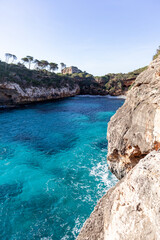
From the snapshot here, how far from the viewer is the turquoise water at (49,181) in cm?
781

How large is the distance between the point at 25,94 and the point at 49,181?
45.2m

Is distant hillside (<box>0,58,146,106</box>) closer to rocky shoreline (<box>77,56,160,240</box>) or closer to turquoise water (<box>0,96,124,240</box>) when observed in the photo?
turquoise water (<box>0,96,124,240</box>)

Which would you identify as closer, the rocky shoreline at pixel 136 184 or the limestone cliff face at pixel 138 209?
the limestone cliff face at pixel 138 209

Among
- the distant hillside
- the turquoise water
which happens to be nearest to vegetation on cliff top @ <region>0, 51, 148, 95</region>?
the distant hillside

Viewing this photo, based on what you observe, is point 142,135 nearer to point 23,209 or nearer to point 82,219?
point 82,219

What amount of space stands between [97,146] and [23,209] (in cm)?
1080

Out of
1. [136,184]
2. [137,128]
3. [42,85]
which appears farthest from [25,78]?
[136,184]

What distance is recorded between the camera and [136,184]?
130 inches

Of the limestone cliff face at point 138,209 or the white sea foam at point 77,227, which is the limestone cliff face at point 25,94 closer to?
the white sea foam at point 77,227

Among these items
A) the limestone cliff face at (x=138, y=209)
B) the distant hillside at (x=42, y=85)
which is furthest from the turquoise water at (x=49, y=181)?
the distant hillside at (x=42, y=85)

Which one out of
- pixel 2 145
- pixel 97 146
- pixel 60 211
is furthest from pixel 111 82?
pixel 60 211

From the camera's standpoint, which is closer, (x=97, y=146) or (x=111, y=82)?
(x=97, y=146)

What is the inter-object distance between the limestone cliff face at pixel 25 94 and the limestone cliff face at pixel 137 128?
45.2m

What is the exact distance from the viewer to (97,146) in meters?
17.0
